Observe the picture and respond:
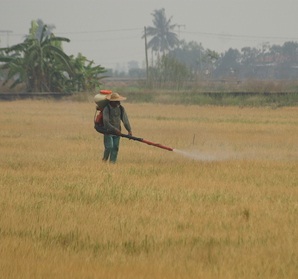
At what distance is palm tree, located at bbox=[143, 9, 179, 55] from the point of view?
168125mm

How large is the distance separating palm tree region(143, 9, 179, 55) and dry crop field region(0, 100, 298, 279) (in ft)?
487

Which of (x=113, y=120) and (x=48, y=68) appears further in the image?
(x=48, y=68)

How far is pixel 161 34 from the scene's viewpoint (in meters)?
169

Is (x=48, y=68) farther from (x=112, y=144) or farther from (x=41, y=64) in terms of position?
(x=112, y=144)

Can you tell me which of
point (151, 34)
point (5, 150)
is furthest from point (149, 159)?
point (151, 34)

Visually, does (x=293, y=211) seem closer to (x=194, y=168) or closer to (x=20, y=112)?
(x=194, y=168)

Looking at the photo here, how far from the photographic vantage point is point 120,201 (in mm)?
10422

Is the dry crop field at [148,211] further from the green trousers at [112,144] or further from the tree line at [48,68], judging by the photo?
the tree line at [48,68]

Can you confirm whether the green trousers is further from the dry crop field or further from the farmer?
the dry crop field

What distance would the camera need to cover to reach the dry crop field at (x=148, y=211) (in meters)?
6.74

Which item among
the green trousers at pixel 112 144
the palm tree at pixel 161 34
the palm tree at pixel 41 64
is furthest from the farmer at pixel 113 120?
the palm tree at pixel 161 34

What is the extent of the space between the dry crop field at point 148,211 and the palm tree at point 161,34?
5843 inches

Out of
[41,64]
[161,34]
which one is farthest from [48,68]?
[161,34]

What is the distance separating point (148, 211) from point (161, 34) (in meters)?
161
